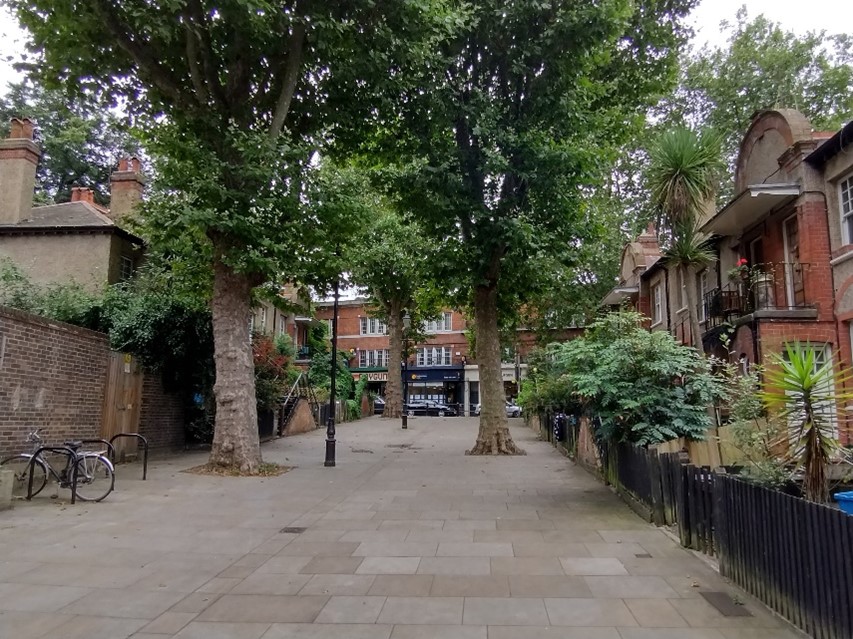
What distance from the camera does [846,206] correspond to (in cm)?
1420

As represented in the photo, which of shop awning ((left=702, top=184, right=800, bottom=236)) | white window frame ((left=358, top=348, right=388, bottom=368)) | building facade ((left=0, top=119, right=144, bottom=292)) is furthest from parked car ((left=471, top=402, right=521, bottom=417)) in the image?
building facade ((left=0, top=119, right=144, bottom=292))

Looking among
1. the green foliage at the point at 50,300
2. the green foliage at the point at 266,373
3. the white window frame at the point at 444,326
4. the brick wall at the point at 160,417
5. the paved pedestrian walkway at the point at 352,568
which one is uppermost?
the white window frame at the point at 444,326

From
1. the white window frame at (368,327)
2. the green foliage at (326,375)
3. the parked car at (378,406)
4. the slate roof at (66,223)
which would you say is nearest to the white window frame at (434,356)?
the white window frame at (368,327)

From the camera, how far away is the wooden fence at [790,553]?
3.77m

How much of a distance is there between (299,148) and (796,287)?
40.1ft

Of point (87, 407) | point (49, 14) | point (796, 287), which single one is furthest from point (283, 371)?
point (796, 287)

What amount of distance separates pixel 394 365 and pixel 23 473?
Result: 26356 mm

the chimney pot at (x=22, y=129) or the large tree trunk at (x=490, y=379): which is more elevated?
the chimney pot at (x=22, y=129)

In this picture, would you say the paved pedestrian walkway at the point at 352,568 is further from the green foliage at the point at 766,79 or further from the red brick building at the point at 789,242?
the green foliage at the point at 766,79

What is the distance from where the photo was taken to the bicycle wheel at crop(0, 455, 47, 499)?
362 inches

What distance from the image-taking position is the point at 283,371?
20.8 metres

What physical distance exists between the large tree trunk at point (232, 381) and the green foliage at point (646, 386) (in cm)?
655

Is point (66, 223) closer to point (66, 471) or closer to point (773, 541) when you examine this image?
point (66, 471)

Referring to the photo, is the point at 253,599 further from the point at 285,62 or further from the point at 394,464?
the point at 285,62
